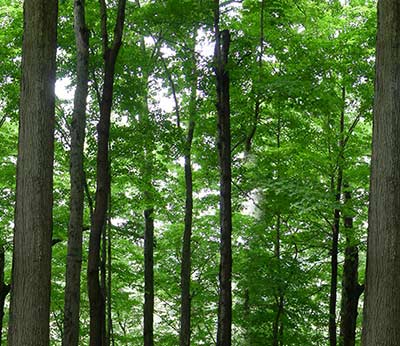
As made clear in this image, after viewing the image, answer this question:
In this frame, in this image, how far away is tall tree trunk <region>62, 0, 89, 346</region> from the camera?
9.74 metres

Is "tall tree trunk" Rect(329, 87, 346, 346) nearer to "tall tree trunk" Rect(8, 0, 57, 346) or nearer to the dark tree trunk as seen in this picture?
the dark tree trunk

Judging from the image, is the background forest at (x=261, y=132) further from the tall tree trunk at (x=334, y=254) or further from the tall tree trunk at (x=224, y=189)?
the tall tree trunk at (x=224, y=189)

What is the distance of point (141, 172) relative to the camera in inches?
596

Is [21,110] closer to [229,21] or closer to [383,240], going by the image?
[383,240]

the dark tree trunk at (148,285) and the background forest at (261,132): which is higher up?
the background forest at (261,132)

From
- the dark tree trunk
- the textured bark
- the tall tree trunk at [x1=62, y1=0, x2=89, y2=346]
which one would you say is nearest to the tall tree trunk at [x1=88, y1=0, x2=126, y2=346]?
the tall tree trunk at [x1=62, y1=0, x2=89, y2=346]

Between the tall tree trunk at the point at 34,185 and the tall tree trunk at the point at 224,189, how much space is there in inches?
220

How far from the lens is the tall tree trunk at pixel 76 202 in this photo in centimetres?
974

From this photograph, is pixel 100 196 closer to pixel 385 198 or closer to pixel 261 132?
pixel 261 132

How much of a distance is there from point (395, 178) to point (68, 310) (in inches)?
252

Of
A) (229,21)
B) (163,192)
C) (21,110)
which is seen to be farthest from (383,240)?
(163,192)

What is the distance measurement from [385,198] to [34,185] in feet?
12.0

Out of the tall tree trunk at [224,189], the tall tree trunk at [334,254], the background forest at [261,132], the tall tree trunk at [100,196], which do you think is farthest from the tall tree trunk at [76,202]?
the tall tree trunk at [334,254]

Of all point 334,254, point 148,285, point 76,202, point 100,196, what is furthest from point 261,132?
point 76,202
